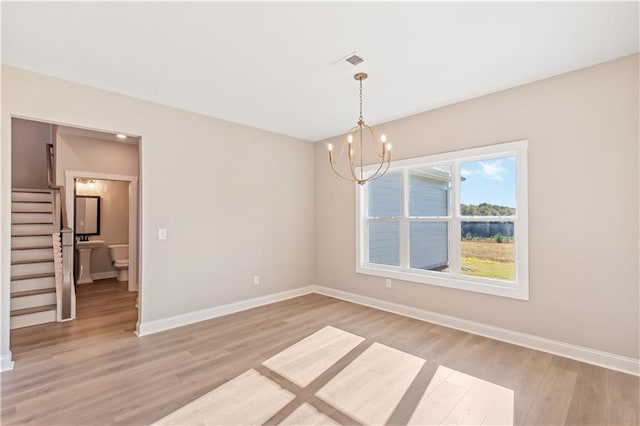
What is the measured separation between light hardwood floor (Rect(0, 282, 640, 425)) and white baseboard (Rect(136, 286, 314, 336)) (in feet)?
0.52

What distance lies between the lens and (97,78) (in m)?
3.01

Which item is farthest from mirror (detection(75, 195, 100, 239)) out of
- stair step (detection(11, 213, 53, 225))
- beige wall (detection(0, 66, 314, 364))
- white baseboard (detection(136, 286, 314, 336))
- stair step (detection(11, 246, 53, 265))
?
white baseboard (detection(136, 286, 314, 336))

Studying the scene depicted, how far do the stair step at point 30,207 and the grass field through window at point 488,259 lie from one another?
20.7ft

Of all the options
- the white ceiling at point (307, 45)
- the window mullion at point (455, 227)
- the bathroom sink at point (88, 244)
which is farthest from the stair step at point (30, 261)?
the window mullion at point (455, 227)

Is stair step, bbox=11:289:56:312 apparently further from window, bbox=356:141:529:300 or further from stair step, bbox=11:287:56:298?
window, bbox=356:141:529:300

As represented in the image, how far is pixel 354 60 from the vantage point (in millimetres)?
2654

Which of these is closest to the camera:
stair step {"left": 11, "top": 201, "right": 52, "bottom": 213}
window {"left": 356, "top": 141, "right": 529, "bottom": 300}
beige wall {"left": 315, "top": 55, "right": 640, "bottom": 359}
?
beige wall {"left": 315, "top": 55, "right": 640, "bottom": 359}

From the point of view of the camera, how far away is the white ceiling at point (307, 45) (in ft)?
6.70

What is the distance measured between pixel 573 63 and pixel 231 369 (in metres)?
4.13

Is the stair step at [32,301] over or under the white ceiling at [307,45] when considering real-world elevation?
under

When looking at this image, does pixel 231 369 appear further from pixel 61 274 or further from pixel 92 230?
pixel 92 230

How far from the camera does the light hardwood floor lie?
6.79ft

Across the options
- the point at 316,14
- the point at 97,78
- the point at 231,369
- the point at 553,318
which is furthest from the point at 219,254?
the point at 553,318

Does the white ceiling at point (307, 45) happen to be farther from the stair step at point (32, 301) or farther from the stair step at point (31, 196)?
the stair step at point (31, 196)
